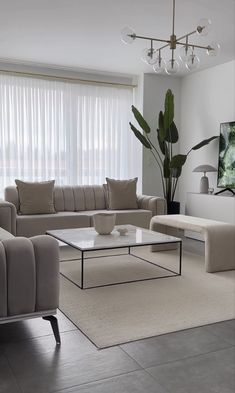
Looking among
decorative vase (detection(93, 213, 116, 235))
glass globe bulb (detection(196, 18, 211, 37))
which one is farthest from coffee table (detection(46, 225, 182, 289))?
glass globe bulb (detection(196, 18, 211, 37))

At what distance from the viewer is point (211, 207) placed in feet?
17.6

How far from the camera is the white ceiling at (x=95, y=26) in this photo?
11.9ft

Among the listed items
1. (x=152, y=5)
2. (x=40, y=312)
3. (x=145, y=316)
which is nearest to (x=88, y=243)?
(x=145, y=316)

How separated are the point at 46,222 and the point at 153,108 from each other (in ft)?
9.37

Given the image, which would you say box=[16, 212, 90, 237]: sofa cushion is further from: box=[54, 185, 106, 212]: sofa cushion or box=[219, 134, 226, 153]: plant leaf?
box=[219, 134, 226, 153]: plant leaf

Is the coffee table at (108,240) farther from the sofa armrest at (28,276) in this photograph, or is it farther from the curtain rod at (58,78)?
the curtain rod at (58,78)

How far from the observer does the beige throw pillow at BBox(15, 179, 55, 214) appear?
15.9 feet

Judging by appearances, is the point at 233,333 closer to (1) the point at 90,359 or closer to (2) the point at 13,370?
(1) the point at 90,359

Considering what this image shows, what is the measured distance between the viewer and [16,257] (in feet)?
6.79

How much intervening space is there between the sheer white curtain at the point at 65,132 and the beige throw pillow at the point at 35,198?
0.87 meters

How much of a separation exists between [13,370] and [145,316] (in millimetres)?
1027

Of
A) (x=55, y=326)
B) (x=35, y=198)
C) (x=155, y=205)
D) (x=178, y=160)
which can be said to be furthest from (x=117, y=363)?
(x=178, y=160)

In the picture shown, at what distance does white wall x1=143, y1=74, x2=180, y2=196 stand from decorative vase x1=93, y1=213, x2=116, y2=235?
2627 millimetres

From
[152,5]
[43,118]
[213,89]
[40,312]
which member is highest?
[152,5]
